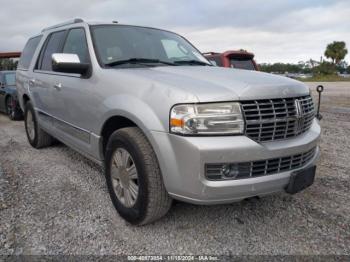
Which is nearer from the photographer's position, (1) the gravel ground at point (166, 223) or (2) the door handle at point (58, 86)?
(1) the gravel ground at point (166, 223)

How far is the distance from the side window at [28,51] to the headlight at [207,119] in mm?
3868

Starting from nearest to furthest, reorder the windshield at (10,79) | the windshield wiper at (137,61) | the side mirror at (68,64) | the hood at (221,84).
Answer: the hood at (221,84) < the side mirror at (68,64) < the windshield wiper at (137,61) < the windshield at (10,79)

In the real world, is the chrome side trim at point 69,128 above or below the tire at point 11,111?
above

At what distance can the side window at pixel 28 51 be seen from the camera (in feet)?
17.5

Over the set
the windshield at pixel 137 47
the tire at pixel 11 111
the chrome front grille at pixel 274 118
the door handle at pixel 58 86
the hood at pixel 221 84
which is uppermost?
the windshield at pixel 137 47

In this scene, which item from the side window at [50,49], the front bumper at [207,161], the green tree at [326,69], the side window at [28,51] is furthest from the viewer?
the green tree at [326,69]

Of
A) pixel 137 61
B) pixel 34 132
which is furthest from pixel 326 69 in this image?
pixel 137 61

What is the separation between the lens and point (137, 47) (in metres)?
3.52

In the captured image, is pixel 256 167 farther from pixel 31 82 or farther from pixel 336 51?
pixel 336 51

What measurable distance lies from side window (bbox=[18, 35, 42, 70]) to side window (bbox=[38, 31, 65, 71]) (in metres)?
0.61

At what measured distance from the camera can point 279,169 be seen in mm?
2504

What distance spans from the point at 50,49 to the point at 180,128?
10.2 ft

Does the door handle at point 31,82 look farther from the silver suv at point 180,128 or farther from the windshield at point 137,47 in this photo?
the windshield at point 137,47

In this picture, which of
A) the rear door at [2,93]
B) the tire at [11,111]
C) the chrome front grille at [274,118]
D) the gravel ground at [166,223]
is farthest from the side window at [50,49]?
the rear door at [2,93]
